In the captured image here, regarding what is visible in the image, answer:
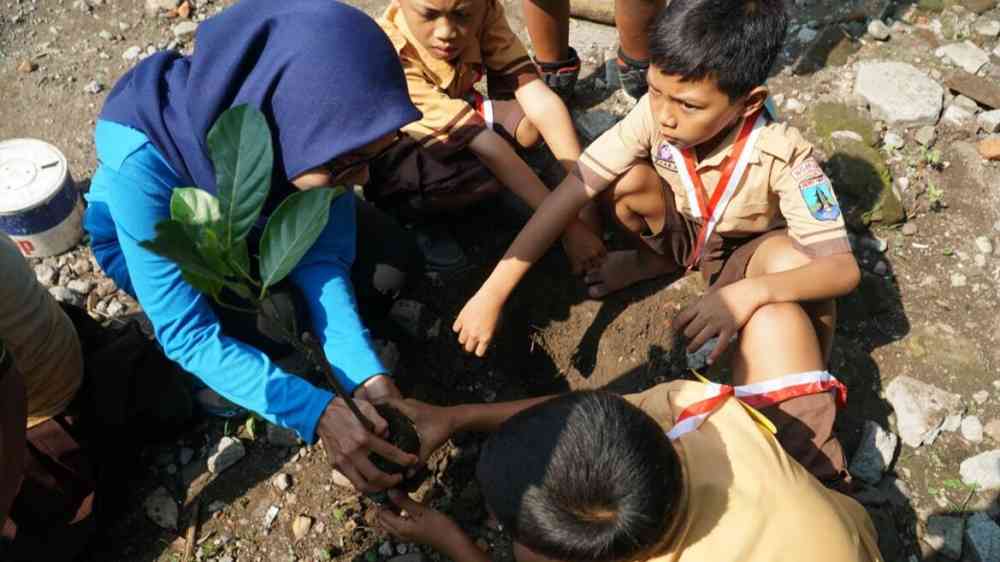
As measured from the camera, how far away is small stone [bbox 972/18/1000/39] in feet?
11.2

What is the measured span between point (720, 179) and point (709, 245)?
11.0 inches

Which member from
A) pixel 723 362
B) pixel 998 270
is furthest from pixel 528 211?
pixel 998 270

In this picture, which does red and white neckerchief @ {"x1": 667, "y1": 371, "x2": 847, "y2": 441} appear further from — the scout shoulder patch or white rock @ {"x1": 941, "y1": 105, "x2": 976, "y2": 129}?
white rock @ {"x1": 941, "y1": 105, "x2": 976, "y2": 129}

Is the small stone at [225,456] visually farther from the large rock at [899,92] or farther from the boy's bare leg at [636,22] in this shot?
the large rock at [899,92]

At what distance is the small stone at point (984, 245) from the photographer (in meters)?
2.83

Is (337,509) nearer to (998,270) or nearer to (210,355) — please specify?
(210,355)

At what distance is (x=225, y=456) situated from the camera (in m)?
2.43

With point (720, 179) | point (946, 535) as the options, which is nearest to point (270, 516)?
point (720, 179)

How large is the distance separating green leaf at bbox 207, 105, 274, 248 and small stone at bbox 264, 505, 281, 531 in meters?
1.29

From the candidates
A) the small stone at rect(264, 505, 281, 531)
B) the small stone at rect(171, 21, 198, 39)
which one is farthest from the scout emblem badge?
the small stone at rect(171, 21, 198, 39)

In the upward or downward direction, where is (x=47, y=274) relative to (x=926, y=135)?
downward

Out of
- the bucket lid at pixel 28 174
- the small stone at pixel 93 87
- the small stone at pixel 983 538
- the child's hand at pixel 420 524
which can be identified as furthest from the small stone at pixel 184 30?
the small stone at pixel 983 538

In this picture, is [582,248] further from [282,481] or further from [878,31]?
[878,31]

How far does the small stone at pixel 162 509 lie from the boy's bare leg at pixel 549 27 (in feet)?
6.67
